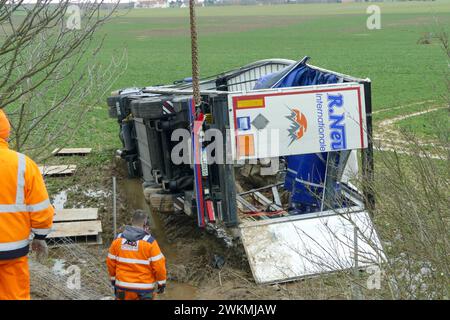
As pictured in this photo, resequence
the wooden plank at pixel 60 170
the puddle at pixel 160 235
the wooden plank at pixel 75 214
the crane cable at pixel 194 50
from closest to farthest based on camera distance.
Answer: the crane cable at pixel 194 50 → the puddle at pixel 160 235 → the wooden plank at pixel 75 214 → the wooden plank at pixel 60 170

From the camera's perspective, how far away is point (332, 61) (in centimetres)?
4088

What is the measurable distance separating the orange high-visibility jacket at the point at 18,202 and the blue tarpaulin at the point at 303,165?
371 centimetres

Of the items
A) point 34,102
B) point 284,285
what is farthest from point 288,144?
point 34,102

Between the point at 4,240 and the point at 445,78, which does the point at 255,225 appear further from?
the point at 4,240

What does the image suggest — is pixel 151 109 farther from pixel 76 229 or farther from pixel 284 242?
pixel 284 242

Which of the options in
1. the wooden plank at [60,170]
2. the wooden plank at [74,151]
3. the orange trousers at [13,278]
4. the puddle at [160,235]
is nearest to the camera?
the orange trousers at [13,278]

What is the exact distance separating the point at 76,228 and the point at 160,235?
1.14m

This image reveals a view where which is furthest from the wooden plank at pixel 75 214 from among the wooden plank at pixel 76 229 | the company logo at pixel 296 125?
the company logo at pixel 296 125

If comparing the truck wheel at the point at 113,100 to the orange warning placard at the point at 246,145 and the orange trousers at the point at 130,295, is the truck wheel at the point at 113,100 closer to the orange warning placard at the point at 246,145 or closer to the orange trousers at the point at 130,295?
the orange warning placard at the point at 246,145

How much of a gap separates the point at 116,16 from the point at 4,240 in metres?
3.31

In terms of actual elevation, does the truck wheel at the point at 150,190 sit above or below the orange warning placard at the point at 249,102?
below

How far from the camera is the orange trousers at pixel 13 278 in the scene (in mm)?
4957

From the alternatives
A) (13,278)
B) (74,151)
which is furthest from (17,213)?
(74,151)

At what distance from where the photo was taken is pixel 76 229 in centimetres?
936
